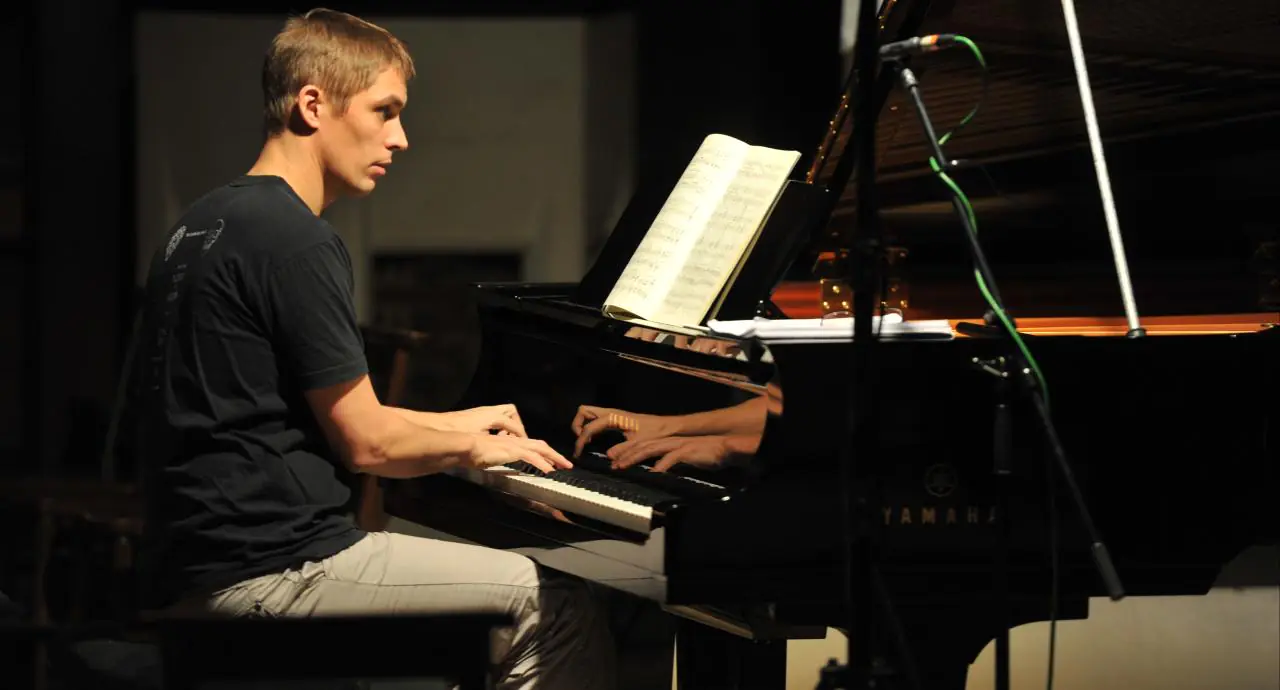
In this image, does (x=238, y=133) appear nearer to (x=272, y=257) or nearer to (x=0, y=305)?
(x=0, y=305)

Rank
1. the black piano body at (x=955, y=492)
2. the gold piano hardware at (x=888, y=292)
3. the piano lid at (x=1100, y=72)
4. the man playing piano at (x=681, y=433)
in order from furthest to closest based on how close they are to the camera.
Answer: the gold piano hardware at (x=888, y=292) → the piano lid at (x=1100, y=72) → the man playing piano at (x=681, y=433) → the black piano body at (x=955, y=492)

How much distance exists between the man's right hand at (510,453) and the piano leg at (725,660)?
1.50ft

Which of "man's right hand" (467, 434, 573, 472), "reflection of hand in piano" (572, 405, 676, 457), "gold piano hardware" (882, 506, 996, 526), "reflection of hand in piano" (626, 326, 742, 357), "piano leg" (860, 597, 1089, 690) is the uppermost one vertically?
"reflection of hand in piano" (626, 326, 742, 357)

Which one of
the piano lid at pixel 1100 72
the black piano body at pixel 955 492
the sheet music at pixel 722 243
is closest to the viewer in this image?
the black piano body at pixel 955 492

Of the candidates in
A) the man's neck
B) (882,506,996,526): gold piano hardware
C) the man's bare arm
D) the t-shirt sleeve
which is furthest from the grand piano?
the man's neck

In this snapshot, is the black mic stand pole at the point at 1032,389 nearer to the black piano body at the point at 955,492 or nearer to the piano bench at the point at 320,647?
the black piano body at the point at 955,492

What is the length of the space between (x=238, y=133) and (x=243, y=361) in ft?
9.17

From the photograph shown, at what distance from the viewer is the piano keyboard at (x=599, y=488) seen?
2.43 m

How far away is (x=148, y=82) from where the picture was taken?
4930mm

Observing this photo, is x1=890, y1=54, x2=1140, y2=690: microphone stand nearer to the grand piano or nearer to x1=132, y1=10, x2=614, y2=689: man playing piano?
the grand piano

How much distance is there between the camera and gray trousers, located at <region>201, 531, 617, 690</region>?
2.44 meters

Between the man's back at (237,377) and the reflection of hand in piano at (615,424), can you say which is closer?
the man's back at (237,377)

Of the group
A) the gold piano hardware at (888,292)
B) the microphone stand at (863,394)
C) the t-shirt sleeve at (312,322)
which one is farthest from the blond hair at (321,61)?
the gold piano hardware at (888,292)

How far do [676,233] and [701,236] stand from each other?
0.05 m
